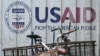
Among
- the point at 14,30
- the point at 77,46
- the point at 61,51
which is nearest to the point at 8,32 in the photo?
the point at 14,30

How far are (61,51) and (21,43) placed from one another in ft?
7.95

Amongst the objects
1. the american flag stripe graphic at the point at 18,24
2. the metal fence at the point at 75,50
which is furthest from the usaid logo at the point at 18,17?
the metal fence at the point at 75,50

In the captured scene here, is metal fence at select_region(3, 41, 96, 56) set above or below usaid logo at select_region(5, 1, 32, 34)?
below

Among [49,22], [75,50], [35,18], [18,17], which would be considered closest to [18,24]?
[18,17]

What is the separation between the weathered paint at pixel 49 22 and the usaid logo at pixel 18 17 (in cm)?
7

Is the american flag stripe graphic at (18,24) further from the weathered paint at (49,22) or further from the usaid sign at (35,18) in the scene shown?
the weathered paint at (49,22)

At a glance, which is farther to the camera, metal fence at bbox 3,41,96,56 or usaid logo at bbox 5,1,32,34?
usaid logo at bbox 5,1,32,34

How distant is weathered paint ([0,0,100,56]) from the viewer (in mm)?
6816

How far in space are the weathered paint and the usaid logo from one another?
69 millimetres

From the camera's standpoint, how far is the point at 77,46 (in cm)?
680

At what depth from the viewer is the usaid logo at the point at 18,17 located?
22.4 ft

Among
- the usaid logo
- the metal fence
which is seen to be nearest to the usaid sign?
the usaid logo

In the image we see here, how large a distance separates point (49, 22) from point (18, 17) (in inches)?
27.3

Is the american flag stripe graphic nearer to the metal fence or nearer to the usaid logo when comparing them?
the usaid logo
